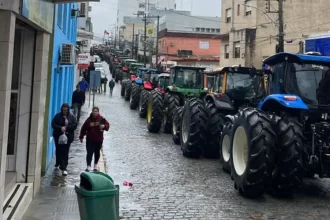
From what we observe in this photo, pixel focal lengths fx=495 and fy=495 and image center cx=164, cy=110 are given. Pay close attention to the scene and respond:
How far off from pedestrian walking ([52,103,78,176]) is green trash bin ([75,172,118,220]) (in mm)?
5131

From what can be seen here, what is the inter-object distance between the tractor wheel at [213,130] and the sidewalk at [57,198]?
2858 mm

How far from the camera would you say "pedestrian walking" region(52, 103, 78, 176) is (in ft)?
33.6

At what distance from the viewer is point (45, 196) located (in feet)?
28.2

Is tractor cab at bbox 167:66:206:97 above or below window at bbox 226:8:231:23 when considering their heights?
below

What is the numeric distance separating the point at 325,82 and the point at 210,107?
4565 millimetres

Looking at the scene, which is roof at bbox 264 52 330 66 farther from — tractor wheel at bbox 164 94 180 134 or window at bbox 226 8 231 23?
window at bbox 226 8 231 23

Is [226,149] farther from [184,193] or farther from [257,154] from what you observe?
[257,154]

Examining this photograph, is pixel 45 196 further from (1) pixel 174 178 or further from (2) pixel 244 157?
(2) pixel 244 157

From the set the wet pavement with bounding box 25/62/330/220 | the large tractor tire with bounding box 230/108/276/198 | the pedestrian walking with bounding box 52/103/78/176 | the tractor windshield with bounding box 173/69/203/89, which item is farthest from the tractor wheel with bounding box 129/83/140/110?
the large tractor tire with bounding box 230/108/276/198

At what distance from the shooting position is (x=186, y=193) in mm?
9117

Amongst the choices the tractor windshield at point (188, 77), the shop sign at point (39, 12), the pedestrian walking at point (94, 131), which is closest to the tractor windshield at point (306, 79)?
the pedestrian walking at point (94, 131)

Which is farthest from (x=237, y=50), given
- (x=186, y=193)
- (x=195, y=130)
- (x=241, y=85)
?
(x=186, y=193)

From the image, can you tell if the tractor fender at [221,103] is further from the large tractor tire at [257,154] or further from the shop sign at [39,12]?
the shop sign at [39,12]

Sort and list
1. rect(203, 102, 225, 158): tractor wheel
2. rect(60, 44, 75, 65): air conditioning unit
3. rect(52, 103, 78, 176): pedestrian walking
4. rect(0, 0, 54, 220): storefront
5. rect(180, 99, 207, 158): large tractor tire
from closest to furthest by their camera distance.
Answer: rect(0, 0, 54, 220): storefront
rect(52, 103, 78, 176): pedestrian walking
rect(60, 44, 75, 65): air conditioning unit
rect(180, 99, 207, 158): large tractor tire
rect(203, 102, 225, 158): tractor wheel
